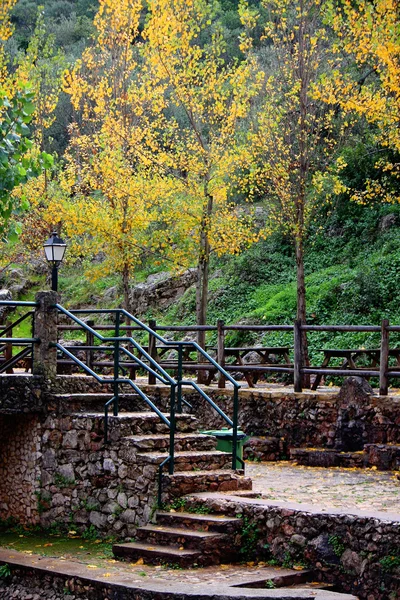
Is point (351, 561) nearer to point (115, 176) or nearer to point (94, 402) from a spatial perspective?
point (94, 402)

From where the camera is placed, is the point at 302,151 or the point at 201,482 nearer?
the point at 201,482

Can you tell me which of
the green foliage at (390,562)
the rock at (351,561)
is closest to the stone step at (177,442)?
the rock at (351,561)

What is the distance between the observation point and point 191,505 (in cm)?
1029

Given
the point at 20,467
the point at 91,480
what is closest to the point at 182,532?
the point at 91,480

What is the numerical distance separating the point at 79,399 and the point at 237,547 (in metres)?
3.36

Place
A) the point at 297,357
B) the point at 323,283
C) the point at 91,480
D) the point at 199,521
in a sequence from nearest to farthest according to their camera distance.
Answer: the point at 199,521 → the point at 91,480 → the point at 297,357 → the point at 323,283

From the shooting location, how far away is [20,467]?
12.5m

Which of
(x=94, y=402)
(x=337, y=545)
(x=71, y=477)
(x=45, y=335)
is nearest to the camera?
(x=337, y=545)

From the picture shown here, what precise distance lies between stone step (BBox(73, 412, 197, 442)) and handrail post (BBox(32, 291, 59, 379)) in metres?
0.88

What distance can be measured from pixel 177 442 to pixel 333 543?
3.00 meters

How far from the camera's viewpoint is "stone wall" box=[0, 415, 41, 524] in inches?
481

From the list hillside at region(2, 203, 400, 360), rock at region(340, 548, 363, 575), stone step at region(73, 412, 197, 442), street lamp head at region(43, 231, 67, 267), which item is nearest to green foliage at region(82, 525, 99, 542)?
stone step at region(73, 412, 197, 442)

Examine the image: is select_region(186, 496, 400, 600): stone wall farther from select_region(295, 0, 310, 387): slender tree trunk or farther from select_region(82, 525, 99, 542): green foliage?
select_region(295, 0, 310, 387): slender tree trunk

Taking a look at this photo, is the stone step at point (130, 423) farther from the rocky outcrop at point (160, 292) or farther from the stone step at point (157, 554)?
the rocky outcrop at point (160, 292)
